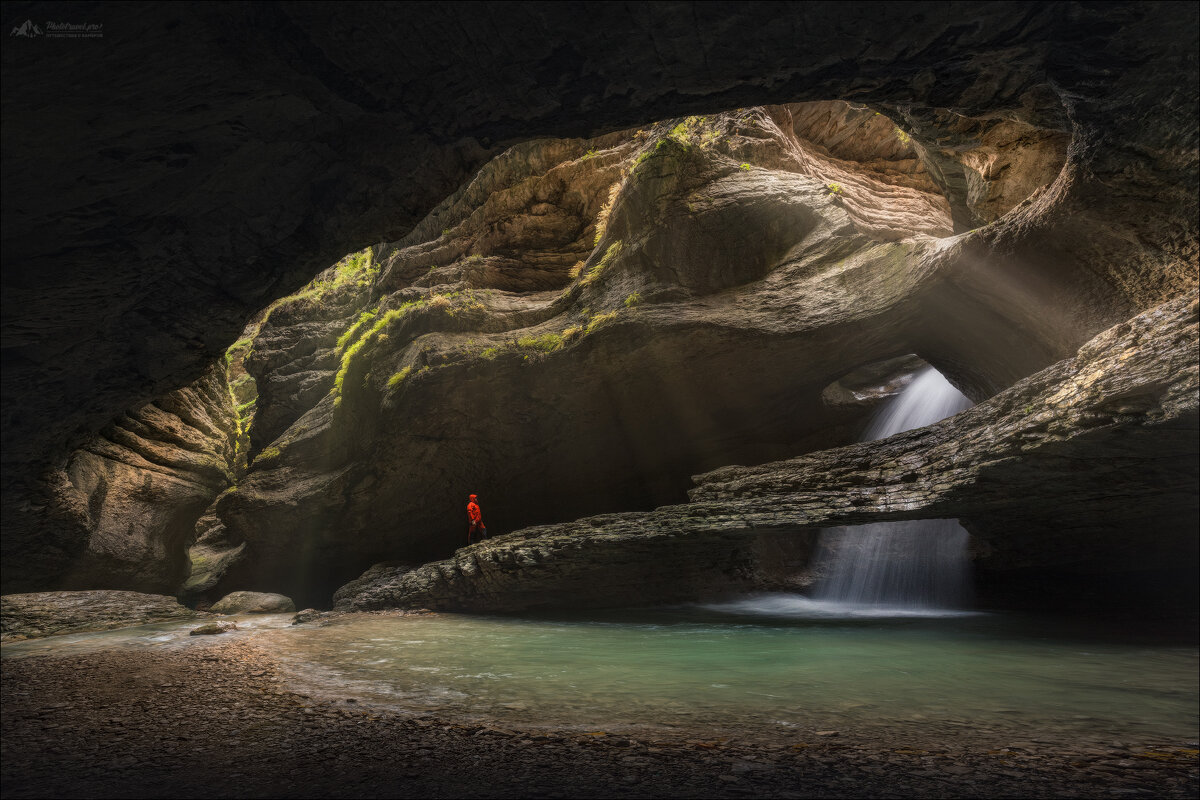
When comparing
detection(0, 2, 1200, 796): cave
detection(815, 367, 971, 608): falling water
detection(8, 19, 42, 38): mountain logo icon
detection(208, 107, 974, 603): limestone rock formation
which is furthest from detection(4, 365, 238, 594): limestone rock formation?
detection(815, 367, 971, 608): falling water

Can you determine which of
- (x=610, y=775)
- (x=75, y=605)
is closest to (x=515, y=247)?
(x=75, y=605)

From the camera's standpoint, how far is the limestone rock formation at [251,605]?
1333 centimetres

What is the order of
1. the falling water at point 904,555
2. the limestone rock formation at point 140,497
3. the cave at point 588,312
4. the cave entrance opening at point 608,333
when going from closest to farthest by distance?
the cave at point 588,312, the limestone rock formation at point 140,497, the cave entrance opening at point 608,333, the falling water at point 904,555

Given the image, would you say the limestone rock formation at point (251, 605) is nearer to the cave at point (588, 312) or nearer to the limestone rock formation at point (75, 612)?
the cave at point (588, 312)

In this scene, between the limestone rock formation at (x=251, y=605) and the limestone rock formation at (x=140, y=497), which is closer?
the limestone rock formation at (x=140, y=497)

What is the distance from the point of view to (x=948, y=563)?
1285cm

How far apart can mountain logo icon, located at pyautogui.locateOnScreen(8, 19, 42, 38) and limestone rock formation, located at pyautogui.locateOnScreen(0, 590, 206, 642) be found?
12.2 meters

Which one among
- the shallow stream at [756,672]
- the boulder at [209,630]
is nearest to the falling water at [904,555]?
the shallow stream at [756,672]

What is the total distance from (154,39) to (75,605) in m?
13.0

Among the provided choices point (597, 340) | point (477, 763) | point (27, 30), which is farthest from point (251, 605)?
point (27, 30)

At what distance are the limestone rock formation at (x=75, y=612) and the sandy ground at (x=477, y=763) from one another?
369 inches

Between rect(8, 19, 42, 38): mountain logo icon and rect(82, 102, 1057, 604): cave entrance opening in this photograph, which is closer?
rect(8, 19, 42, 38): mountain logo icon

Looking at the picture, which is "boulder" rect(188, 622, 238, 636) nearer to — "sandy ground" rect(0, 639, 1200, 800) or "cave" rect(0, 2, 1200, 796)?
"cave" rect(0, 2, 1200, 796)

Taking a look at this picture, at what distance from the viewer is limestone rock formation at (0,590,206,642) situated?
34.0 feet
